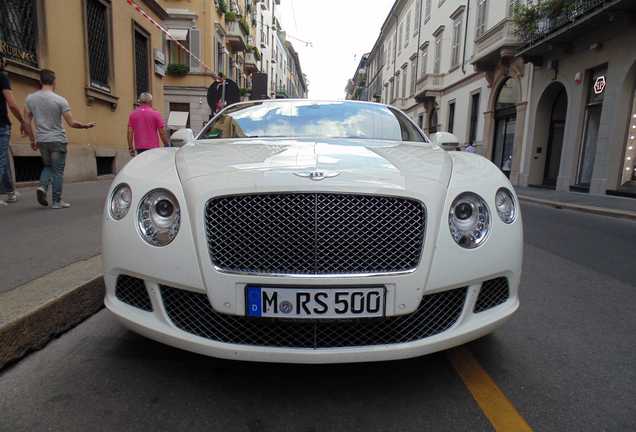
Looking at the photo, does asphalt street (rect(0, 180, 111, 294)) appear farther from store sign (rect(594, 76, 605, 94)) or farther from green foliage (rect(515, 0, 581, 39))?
green foliage (rect(515, 0, 581, 39))

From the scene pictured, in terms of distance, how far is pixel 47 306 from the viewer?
2064mm

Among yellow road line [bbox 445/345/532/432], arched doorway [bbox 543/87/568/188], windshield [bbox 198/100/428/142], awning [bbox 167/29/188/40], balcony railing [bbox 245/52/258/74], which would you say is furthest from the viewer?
balcony railing [bbox 245/52/258/74]

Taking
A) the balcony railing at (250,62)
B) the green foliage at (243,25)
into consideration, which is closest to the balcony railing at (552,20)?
the green foliage at (243,25)

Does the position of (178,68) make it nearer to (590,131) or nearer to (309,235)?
(590,131)

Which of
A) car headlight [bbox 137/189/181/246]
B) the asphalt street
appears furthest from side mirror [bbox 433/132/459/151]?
the asphalt street

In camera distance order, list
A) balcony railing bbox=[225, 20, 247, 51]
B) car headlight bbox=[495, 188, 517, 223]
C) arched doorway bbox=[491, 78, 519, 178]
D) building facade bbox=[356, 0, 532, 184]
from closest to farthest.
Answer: car headlight bbox=[495, 188, 517, 223]
building facade bbox=[356, 0, 532, 184]
arched doorway bbox=[491, 78, 519, 178]
balcony railing bbox=[225, 20, 247, 51]

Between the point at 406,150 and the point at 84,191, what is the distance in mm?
7055

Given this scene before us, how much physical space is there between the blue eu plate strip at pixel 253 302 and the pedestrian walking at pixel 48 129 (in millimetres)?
4921

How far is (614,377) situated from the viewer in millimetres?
1816

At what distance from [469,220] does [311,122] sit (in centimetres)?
157

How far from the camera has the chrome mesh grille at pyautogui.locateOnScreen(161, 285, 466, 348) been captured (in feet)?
5.22

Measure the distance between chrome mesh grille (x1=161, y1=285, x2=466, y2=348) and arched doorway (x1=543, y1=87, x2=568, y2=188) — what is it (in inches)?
596

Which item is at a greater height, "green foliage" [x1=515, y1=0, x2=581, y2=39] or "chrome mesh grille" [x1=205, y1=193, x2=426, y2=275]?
"green foliage" [x1=515, y1=0, x2=581, y2=39]

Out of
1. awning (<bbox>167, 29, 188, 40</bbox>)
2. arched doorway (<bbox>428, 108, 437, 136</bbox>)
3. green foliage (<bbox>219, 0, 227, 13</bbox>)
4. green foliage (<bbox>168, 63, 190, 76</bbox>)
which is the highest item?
green foliage (<bbox>219, 0, 227, 13</bbox>)
